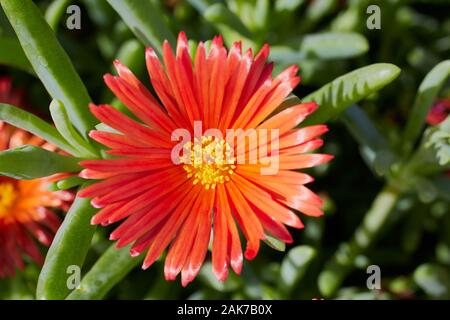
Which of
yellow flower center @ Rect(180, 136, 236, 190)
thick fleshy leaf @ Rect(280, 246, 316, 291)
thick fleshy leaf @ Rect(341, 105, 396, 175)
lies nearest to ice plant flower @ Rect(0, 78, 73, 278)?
yellow flower center @ Rect(180, 136, 236, 190)

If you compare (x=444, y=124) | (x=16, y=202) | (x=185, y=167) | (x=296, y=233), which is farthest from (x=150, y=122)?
(x=296, y=233)

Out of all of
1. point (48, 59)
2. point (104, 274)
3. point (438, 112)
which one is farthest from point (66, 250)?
point (438, 112)

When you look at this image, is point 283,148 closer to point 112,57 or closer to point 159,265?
point 159,265

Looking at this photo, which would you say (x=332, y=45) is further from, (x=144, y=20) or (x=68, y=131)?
(x=68, y=131)

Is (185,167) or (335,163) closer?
(185,167)

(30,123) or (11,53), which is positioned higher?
(11,53)
